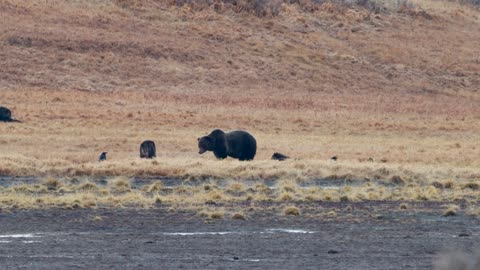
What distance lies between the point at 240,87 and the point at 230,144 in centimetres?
2722

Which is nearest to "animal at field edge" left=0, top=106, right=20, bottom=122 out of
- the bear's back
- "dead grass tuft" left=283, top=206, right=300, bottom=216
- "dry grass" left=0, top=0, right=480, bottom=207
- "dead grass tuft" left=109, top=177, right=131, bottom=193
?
"dry grass" left=0, top=0, right=480, bottom=207

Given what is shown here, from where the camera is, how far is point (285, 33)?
65.5m

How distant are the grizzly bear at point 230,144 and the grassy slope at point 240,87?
669 millimetres

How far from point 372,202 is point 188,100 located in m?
29.3

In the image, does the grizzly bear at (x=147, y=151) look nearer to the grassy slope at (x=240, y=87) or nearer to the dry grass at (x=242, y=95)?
the dry grass at (x=242, y=95)

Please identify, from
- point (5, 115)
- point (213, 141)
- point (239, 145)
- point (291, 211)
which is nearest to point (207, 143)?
point (213, 141)

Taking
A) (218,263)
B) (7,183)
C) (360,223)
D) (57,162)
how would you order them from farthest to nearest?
(57,162)
(7,183)
(360,223)
(218,263)

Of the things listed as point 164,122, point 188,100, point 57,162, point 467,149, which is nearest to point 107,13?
point 188,100

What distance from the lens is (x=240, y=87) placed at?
54.0 meters

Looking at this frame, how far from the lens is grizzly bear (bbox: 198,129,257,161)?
26.8 m

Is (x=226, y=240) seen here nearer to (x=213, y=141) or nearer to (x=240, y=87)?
(x=213, y=141)

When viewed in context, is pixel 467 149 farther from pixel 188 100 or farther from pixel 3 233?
pixel 3 233

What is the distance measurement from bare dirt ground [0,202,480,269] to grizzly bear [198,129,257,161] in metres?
8.90

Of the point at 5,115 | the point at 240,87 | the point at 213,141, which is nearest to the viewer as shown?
the point at 213,141
